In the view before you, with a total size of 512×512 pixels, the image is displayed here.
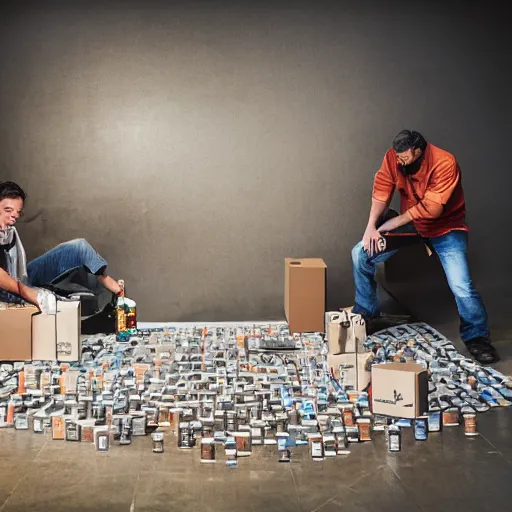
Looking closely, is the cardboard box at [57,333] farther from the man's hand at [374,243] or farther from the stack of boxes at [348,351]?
the man's hand at [374,243]

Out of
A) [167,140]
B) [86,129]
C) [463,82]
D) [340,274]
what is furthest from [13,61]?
[463,82]

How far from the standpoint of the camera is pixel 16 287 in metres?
4.46

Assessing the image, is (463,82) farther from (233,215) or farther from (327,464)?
(327,464)

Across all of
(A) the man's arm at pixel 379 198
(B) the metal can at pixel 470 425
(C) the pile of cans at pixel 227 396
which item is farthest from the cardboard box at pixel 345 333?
(A) the man's arm at pixel 379 198

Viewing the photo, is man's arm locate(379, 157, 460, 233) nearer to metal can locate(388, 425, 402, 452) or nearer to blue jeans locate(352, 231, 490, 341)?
blue jeans locate(352, 231, 490, 341)

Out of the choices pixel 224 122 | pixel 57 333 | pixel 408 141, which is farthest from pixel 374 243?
pixel 57 333

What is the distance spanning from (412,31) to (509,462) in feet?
11.6

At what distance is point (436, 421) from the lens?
330cm

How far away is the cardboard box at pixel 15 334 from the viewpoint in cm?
432

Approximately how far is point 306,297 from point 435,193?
1.06m

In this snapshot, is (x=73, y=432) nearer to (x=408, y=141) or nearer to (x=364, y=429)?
(x=364, y=429)

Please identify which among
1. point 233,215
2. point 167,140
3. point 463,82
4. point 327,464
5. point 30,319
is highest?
point 463,82

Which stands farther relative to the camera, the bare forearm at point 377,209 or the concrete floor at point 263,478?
the bare forearm at point 377,209

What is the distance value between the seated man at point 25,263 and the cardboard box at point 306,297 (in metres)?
1.11
